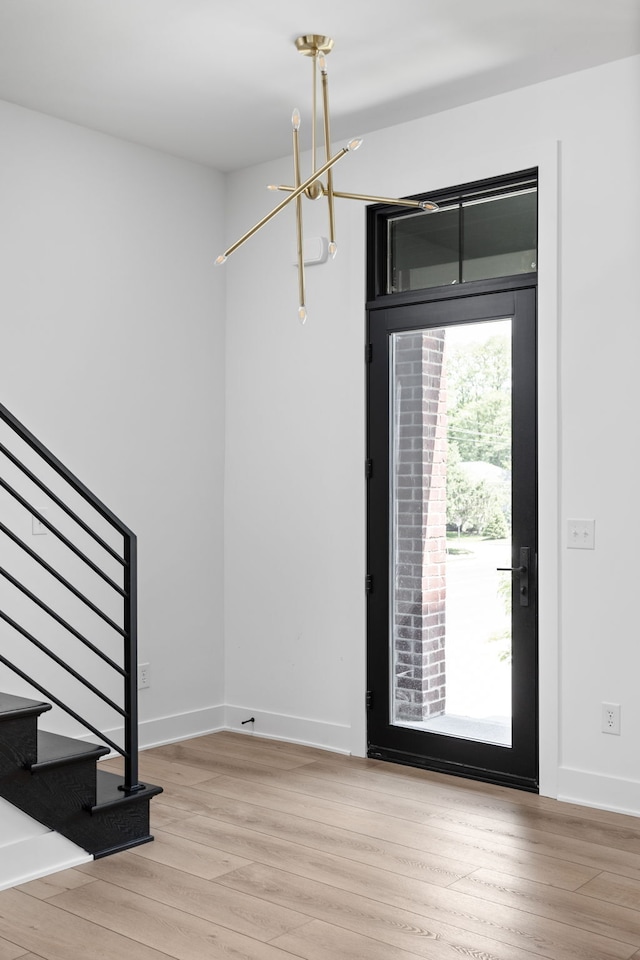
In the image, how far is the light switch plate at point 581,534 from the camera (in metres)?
3.78

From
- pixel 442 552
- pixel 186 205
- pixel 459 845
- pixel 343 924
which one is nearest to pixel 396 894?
pixel 343 924

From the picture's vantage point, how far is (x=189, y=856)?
128 inches

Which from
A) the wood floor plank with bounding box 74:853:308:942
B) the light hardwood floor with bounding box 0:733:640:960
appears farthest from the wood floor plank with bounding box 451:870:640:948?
the wood floor plank with bounding box 74:853:308:942

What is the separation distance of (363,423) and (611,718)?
1.73 m

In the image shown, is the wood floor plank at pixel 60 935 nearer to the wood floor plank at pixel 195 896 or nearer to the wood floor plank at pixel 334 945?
the wood floor plank at pixel 195 896

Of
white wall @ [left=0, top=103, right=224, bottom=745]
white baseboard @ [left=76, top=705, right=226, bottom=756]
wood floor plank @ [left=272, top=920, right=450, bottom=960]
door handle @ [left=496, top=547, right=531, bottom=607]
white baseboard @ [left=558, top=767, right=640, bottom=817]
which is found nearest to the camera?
wood floor plank @ [left=272, top=920, right=450, bottom=960]

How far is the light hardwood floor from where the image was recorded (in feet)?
8.63

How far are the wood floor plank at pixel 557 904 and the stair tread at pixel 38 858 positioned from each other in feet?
4.18

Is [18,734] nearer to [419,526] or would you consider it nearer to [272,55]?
[419,526]

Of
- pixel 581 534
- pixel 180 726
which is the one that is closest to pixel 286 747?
pixel 180 726

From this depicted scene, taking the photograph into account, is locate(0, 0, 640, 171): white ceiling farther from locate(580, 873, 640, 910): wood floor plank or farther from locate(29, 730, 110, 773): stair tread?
locate(580, 873, 640, 910): wood floor plank

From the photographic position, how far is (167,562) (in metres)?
4.84

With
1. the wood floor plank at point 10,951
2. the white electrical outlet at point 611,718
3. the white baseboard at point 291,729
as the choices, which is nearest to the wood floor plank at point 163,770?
the white baseboard at point 291,729

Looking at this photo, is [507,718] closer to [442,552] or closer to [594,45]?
[442,552]
